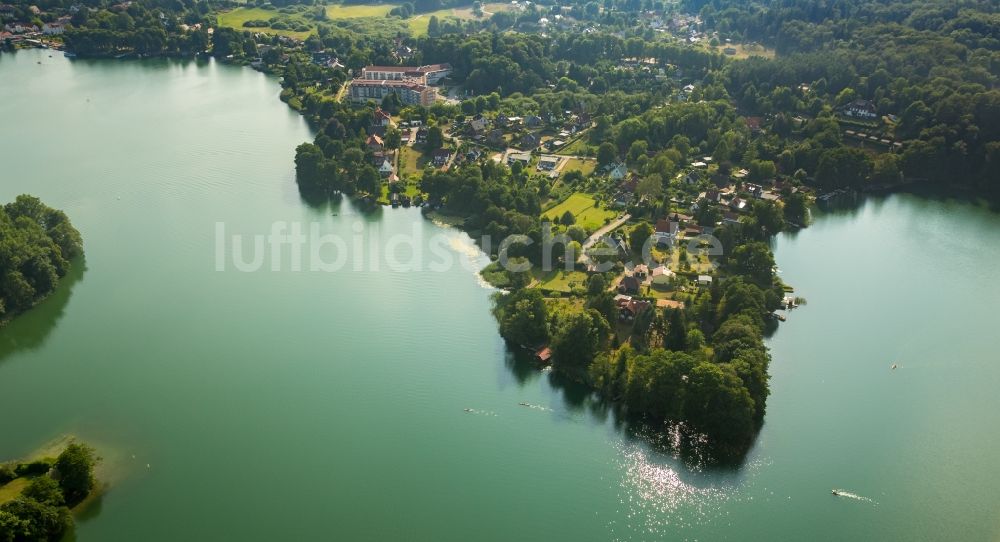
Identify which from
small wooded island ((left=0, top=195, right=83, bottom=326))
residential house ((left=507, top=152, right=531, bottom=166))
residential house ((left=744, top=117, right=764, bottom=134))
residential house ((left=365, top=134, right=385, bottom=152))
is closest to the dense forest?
residential house ((left=744, top=117, right=764, bottom=134))

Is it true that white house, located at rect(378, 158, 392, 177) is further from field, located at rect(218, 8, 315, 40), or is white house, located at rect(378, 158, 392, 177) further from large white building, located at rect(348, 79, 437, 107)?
field, located at rect(218, 8, 315, 40)

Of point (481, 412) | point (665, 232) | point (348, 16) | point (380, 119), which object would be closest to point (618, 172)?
point (665, 232)

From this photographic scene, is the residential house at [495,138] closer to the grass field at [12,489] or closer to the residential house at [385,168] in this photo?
the residential house at [385,168]

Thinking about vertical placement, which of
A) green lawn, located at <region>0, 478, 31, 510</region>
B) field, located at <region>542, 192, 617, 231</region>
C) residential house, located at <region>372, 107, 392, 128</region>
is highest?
residential house, located at <region>372, 107, 392, 128</region>

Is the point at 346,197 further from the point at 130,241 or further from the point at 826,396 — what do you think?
the point at 826,396

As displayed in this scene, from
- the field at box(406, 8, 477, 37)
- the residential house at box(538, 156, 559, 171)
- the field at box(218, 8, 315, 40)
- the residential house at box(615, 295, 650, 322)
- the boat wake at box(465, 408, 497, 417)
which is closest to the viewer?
the boat wake at box(465, 408, 497, 417)

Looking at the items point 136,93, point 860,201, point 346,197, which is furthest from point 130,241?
point 860,201

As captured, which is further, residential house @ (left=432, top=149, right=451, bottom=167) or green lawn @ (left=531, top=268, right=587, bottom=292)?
residential house @ (left=432, top=149, right=451, bottom=167)

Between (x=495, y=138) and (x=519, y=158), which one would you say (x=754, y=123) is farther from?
(x=495, y=138)
